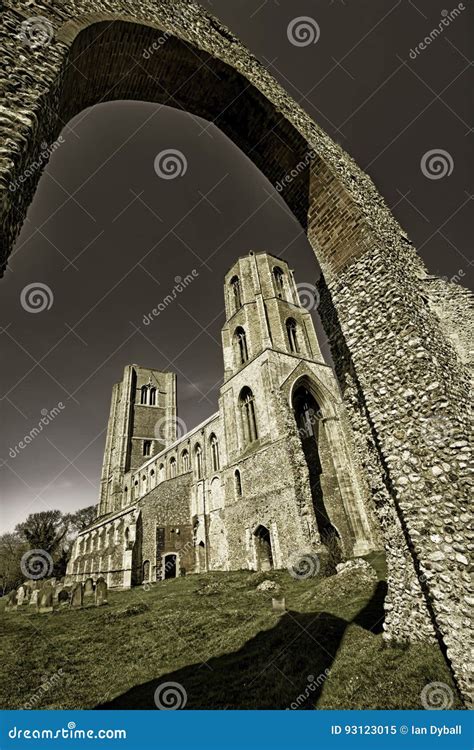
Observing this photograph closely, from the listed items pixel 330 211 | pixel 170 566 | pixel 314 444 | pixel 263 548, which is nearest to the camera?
pixel 330 211

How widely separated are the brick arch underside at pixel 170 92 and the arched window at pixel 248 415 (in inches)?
741

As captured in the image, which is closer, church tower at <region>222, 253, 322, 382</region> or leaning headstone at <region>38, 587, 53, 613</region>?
leaning headstone at <region>38, 587, 53, 613</region>

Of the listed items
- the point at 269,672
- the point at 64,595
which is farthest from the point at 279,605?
the point at 64,595

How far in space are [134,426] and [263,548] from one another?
38670 millimetres

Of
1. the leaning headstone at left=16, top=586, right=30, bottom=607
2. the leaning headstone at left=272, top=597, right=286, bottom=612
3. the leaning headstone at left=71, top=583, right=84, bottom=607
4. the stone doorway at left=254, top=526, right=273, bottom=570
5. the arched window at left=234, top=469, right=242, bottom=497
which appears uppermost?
the arched window at left=234, top=469, right=242, bottom=497

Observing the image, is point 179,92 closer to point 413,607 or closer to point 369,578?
point 413,607

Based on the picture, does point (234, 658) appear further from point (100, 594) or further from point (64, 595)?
point (64, 595)

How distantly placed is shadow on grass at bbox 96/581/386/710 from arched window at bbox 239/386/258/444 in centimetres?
1674

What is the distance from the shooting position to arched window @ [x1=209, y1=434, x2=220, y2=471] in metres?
30.3

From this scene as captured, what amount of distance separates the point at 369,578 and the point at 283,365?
15.7 meters

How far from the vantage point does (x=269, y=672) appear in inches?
214

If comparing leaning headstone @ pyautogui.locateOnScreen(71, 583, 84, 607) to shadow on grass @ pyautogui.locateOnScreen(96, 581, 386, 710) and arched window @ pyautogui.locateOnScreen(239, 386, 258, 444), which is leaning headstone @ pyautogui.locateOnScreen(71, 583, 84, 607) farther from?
arched window @ pyautogui.locateOnScreen(239, 386, 258, 444)

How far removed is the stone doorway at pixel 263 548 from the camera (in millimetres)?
19641

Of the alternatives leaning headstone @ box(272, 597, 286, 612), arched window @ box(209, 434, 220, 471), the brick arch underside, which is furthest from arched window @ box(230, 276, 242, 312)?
leaning headstone @ box(272, 597, 286, 612)
